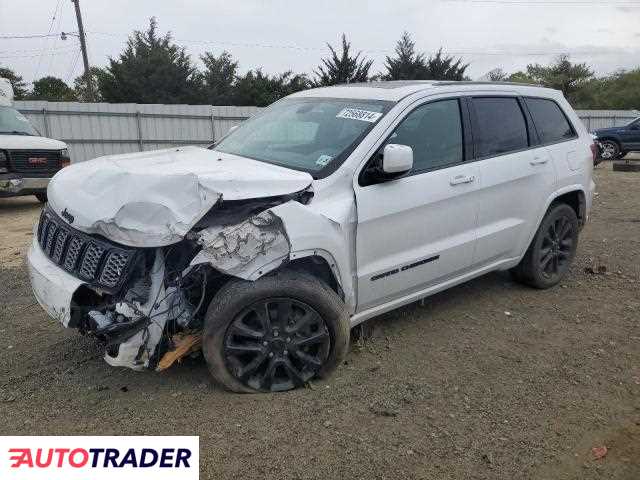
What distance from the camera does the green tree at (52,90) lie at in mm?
39812

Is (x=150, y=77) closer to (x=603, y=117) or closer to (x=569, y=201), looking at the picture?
(x=603, y=117)

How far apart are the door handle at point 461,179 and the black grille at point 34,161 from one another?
8530 millimetres

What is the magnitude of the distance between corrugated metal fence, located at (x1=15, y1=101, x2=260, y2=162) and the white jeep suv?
38.1 feet

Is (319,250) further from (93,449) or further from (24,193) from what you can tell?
(24,193)

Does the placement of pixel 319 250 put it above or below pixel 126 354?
above

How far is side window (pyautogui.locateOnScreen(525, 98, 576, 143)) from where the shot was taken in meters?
4.80

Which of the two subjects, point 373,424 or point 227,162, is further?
point 227,162

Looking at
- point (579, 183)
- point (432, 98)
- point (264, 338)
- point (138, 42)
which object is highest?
point (138, 42)

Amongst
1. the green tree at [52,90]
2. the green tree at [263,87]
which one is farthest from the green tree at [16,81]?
the green tree at [263,87]

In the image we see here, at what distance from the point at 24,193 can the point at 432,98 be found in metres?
8.56

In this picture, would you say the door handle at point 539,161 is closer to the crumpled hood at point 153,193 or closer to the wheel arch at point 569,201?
the wheel arch at point 569,201

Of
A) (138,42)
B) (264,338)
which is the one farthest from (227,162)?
(138,42)

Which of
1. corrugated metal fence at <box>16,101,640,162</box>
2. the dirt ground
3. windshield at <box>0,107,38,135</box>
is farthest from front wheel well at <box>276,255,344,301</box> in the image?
corrugated metal fence at <box>16,101,640,162</box>

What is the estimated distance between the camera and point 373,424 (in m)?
2.97
